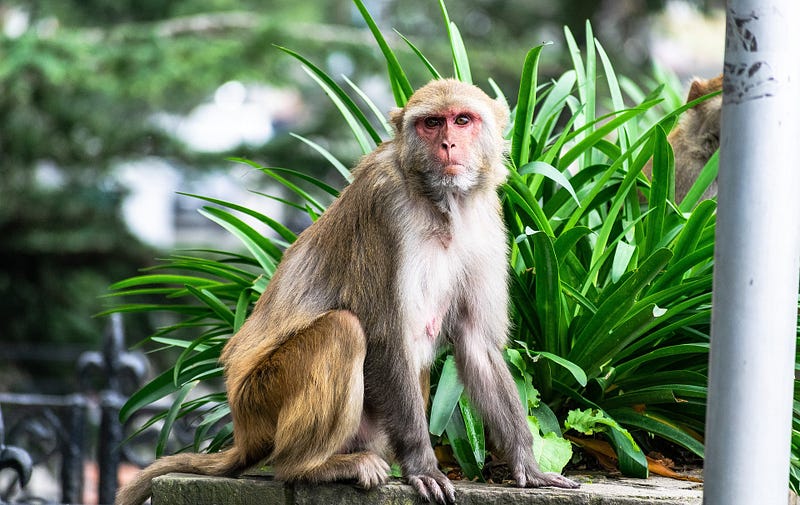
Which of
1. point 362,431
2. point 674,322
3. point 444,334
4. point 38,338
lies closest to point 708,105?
point 674,322

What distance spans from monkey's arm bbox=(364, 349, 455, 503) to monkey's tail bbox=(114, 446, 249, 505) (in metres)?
0.56

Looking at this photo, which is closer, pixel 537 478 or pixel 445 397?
pixel 537 478

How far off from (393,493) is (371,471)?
10 centimetres

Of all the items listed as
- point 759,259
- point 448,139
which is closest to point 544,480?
point 448,139

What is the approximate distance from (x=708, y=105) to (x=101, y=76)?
6238 millimetres

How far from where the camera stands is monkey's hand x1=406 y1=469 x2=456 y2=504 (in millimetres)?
3195

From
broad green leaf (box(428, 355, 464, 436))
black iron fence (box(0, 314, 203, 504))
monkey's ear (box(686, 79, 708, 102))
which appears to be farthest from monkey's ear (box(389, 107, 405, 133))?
black iron fence (box(0, 314, 203, 504))

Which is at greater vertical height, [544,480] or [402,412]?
[402,412]

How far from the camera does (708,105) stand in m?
6.04

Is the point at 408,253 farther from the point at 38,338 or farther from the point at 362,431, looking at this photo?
the point at 38,338

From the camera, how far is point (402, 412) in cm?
331

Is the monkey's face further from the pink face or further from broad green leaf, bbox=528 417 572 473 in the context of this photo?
broad green leaf, bbox=528 417 572 473

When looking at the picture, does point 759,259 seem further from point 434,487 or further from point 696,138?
point 696,138

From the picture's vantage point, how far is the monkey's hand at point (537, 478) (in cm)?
332
